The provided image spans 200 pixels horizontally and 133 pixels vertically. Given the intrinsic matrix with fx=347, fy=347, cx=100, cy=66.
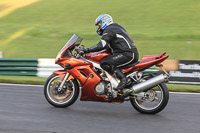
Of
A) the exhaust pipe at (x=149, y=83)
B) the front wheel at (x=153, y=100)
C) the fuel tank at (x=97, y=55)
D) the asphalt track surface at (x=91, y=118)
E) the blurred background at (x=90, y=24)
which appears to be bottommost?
the asphalt track surface at (x=91, y=118)

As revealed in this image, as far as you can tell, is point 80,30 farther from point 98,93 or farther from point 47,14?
point 98,93

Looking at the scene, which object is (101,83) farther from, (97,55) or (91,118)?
Answer: (91,118)

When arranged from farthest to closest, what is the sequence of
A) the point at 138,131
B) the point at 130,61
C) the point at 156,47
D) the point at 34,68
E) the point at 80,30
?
the point at 80,30
the point at 156,47
the point at 34,68
the point at 130,61
the point at 138,131

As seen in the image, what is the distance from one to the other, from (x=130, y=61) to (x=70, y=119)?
62.1 inches

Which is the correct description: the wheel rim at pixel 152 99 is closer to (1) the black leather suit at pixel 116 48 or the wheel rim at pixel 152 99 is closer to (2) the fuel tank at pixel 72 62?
(1) the black leather suit at pixel 116 48

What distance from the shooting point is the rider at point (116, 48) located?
21.3 ft

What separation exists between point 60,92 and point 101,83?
2.89ft

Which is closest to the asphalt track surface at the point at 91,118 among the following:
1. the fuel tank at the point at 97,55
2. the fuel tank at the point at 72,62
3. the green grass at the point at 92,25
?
the fuel tank at the point at 72,62

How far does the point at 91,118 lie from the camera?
6.15 m

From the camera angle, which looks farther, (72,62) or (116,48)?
(72,62)

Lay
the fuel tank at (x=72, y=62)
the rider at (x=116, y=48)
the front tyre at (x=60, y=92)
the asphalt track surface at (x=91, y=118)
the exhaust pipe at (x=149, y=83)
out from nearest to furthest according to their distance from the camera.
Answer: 1. the asphalt track surface at (x=91, y=118)
2. the exhaust pipe at (x=149, y=83)
3. the rider at (x=116, y=48)
4. the fuel tank at (x=72, y=62)
5. the front tyre at (x=60, y=92)

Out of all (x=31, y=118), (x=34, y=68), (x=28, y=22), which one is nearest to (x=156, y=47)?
(x=34, y=68)

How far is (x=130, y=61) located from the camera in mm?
6570

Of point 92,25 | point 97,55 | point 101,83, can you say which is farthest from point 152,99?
point 92,25
